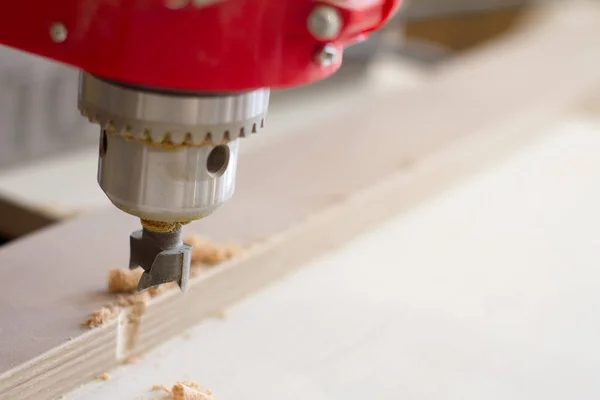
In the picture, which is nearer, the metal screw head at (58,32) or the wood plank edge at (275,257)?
the metal screw head at (58,32)

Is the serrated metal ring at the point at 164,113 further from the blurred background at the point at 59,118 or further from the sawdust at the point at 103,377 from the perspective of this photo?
the blurred background at the point at 59,118

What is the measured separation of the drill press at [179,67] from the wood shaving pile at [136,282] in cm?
17

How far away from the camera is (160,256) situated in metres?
0.60

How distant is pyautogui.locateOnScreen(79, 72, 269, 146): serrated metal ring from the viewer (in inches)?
20.5

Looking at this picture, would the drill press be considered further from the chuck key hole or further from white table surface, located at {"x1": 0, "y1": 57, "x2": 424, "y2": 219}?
white table surface, located at {"x1": 0, "y1": 57, "x2": 424, "y2": 219}


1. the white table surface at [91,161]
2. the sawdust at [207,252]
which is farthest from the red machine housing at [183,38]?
the white table surface at [91,161]

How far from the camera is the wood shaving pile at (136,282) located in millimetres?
735

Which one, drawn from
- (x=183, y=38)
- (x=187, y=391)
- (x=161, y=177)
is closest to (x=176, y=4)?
(x=183, y=38)

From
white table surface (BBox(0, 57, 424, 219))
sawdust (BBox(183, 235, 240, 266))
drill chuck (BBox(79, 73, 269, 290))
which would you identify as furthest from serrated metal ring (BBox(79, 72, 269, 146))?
white table surface (BBox(0, 57, 424, 219))

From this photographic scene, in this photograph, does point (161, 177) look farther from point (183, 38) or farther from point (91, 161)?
point (91, 161)

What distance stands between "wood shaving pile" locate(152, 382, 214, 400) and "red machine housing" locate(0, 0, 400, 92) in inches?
11.3

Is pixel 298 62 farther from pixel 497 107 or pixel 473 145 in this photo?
pixel 497 107

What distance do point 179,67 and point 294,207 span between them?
0.53 meters

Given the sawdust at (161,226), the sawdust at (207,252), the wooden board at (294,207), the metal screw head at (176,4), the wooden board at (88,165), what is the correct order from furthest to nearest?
the wooden board at (88,165) < the sawdust at (207,252) < the wooden board at (294,207) < the sawdust at (161,226) < the metal screw head at (176,4)
